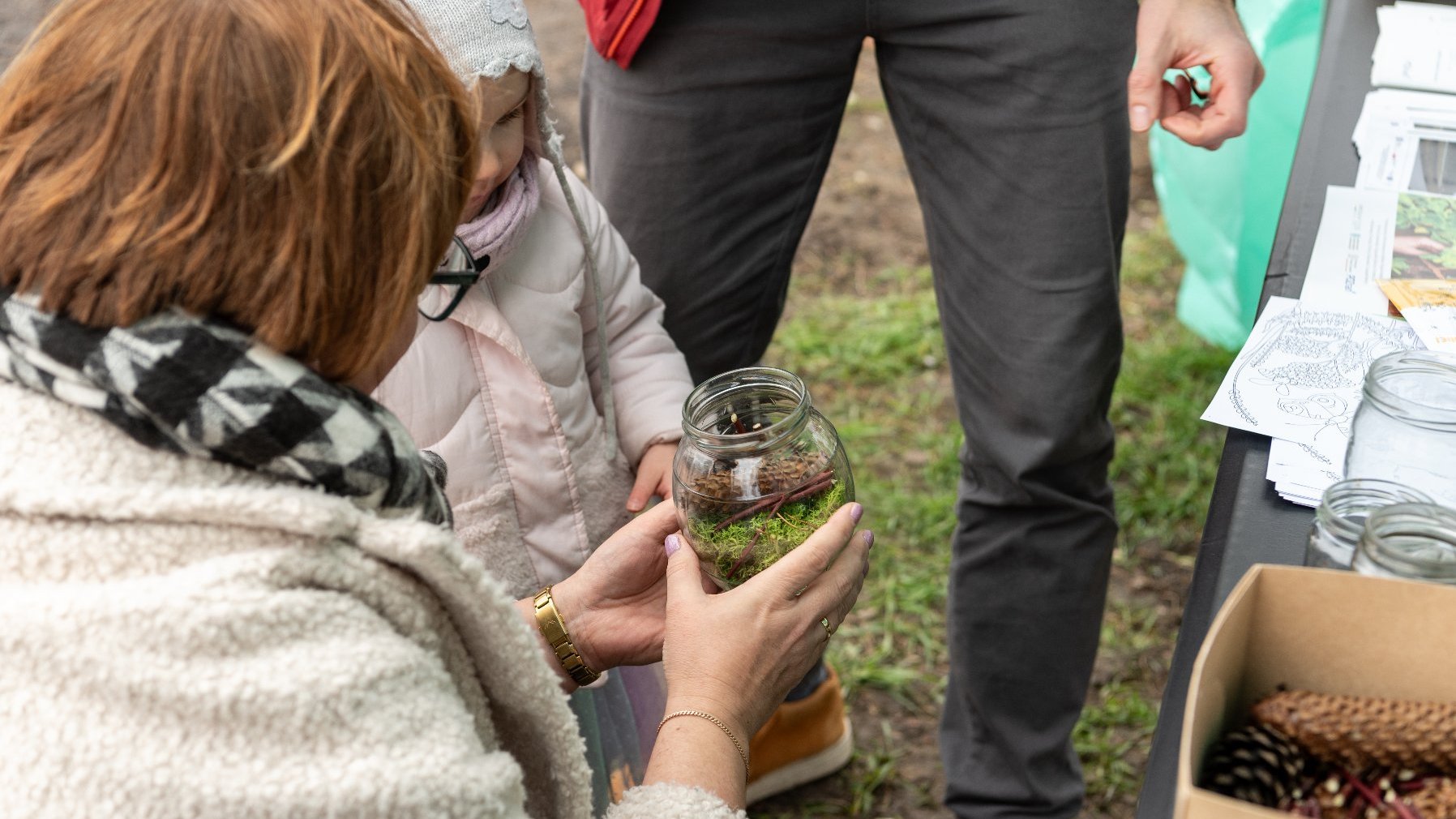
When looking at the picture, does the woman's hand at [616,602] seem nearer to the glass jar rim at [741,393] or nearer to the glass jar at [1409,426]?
the glass jar rim at [741,393]

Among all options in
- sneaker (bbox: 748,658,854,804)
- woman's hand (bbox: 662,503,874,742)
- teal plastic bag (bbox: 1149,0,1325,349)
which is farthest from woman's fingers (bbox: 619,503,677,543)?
teal plastic bag (bbox: 1149,0,1325,349)

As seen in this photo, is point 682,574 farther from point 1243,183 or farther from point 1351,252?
point 1243,183

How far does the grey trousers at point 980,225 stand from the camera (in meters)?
1.56

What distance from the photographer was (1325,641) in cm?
78

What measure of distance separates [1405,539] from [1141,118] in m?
0.71

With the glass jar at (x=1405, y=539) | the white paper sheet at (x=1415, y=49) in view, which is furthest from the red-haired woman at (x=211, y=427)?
the white paper sheet at (x=1415, y=49)

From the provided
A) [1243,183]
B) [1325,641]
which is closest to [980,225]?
[1325,641]

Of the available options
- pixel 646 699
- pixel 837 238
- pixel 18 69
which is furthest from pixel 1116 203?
pixel 837 238

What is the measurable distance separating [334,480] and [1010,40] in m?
1.06

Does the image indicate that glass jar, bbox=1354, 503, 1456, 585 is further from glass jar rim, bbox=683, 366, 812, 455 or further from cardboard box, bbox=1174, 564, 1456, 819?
glass jar rim, bbox=683, 366, 812, 455

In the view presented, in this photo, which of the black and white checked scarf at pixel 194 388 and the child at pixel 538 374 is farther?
the child at pixel 538 374

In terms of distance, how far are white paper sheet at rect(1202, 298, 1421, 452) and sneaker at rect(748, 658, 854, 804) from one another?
1066 mm

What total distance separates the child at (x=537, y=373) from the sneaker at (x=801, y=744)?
54 cm

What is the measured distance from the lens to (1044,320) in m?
1.59
